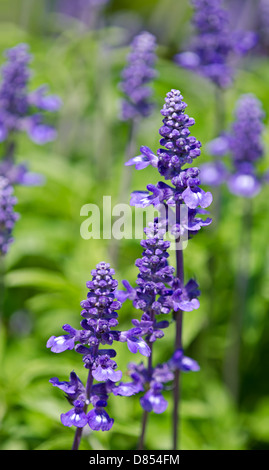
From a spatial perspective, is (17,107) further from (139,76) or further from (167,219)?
(167,219)

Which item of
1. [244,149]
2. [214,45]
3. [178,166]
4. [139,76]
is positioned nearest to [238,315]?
[244,149]

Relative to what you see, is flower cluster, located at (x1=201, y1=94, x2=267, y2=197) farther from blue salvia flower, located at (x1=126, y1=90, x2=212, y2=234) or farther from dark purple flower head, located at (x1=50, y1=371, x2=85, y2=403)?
dark purple flower head, located at (x1=50, y1=371, x2=85, y2=403)

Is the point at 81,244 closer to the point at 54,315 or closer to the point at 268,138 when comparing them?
the point at 54,315

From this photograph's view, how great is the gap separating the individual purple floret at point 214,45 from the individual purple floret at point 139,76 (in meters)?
0.30

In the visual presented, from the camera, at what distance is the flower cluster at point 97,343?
1.76 m

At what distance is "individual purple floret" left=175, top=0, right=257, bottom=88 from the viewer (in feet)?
12.3

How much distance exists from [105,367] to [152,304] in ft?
0.88

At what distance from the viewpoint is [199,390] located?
3.64 metres

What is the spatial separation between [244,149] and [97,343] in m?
2.11

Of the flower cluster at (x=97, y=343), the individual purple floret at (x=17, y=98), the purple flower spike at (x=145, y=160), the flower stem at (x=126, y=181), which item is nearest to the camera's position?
the flower cluster at (x=97, y=343)

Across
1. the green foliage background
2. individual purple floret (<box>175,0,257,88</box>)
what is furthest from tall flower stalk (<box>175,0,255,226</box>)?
the green foliage background

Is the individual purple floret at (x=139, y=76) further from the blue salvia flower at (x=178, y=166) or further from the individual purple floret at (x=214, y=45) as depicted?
the blue salvia flower at (x=178, y=166)

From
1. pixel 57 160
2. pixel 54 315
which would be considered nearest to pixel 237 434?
pixel 54 315

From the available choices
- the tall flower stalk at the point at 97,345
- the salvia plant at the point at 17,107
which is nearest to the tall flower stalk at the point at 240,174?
the salvia plant at the point at 17,107
